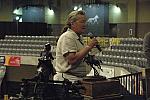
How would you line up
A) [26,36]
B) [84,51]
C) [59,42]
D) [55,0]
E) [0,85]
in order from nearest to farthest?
[84,51], [59,42], [0,85], [26,36], [55,0]

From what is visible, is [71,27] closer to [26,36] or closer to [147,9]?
[26,36]

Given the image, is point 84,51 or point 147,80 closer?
point 84,51

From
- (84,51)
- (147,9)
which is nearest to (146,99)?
(84,51)

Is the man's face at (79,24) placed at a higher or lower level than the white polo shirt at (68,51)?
higher

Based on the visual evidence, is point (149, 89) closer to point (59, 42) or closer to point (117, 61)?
point (59, 42)

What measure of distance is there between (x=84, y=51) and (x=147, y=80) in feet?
1.90

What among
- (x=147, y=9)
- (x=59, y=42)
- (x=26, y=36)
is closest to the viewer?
(x=59, y=42)

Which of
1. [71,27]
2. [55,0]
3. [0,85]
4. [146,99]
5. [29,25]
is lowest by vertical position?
[0,85]

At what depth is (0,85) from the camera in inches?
432

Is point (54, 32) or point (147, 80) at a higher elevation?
point (54, 32)

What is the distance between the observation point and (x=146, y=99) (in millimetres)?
2658

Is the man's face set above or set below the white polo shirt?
above

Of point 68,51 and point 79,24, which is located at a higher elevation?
point 79,24

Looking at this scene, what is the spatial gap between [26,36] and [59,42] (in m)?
9.87
